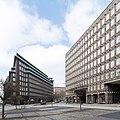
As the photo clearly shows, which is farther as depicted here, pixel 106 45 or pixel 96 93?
pixel 96 93

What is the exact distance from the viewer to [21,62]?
162 metres

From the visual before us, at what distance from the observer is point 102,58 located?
9450cm

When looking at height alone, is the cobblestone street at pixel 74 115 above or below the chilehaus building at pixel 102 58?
below

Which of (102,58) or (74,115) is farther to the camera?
(102,58)

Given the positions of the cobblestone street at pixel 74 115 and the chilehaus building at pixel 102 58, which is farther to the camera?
the chilehaus building at pixel 102 58

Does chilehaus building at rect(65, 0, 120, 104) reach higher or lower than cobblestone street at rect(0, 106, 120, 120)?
higher

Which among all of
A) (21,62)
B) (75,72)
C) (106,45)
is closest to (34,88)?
(21,62)

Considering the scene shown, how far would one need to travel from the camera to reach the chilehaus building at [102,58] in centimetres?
8375

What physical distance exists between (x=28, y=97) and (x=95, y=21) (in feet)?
273

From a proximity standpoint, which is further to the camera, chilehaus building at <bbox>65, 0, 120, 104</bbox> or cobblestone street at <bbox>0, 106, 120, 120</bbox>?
chilehaus building at <bbox>65, 0, 120, 104</bbox>

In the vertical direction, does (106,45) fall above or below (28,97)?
above

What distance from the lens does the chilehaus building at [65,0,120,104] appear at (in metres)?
83.8

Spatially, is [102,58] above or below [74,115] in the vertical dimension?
above

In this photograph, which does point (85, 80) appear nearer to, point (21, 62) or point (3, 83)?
point (21, 62)
